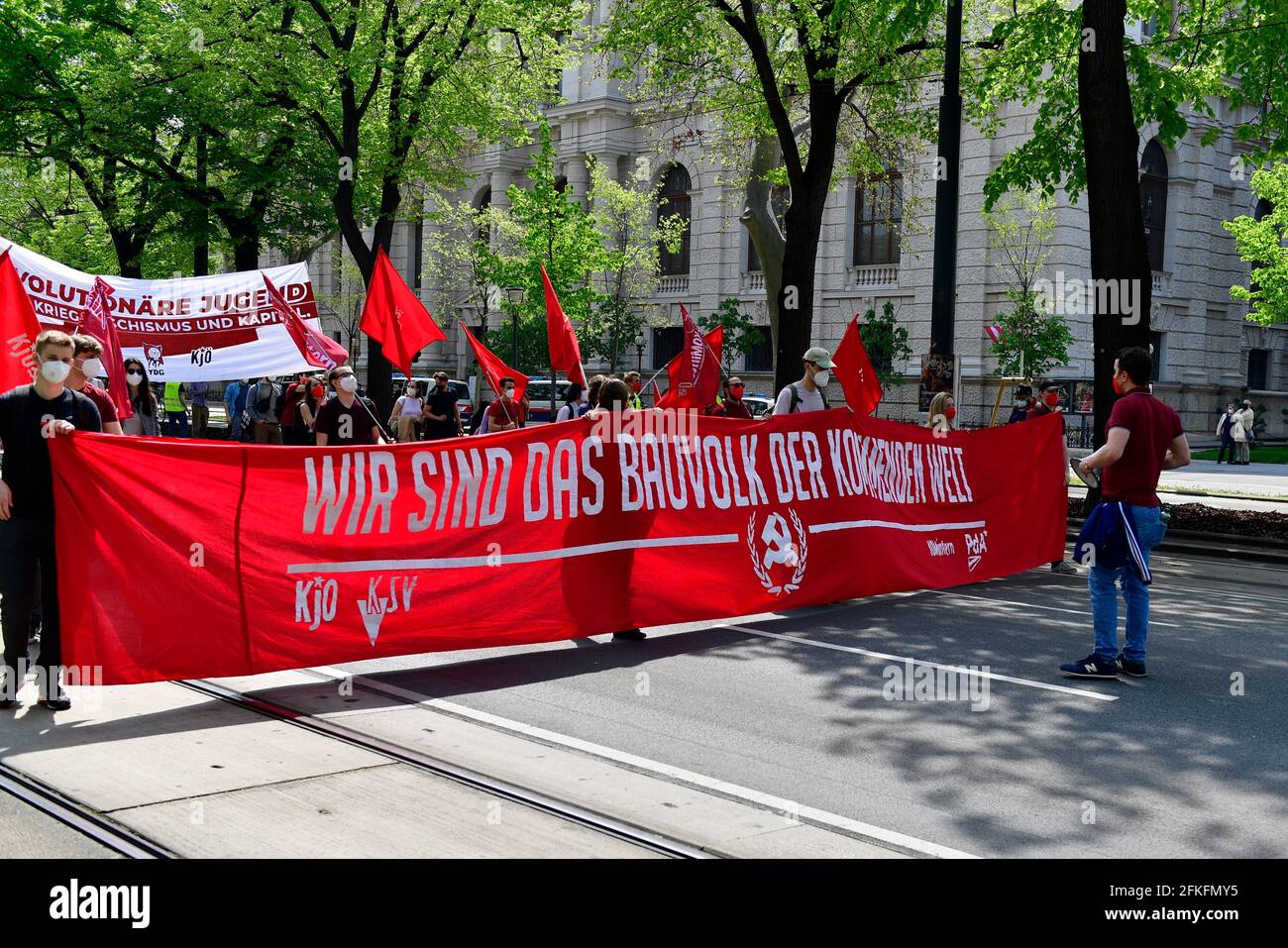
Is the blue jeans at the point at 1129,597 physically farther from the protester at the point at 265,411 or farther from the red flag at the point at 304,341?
the protester at the point at 265,411

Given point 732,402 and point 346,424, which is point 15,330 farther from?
point 732,402

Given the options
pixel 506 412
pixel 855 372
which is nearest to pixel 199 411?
pixel 506 412

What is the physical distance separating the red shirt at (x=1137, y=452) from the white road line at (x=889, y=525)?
9.73ft

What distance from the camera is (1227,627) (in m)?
10.2

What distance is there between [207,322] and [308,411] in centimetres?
189

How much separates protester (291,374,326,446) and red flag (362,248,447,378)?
496 centimetres

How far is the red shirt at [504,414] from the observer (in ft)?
59.3

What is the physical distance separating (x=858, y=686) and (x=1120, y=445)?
2089 mm

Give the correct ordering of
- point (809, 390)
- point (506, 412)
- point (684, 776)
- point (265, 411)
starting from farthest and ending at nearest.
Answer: point (265, 411) → point (506, 412) → point (809, 390) → point (684, 776)

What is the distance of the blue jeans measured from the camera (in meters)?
7.86

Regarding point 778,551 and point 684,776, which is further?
point 778,551

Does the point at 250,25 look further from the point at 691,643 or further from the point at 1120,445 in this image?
the point at 1120,445

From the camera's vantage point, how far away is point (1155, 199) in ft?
136

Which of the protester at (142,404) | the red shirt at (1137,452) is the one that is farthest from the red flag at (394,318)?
the red shirt at (1137,452)
